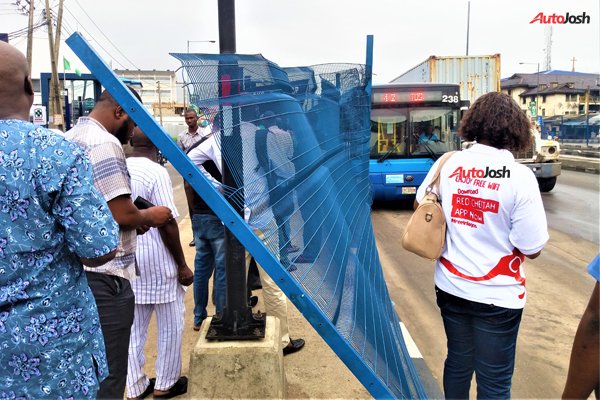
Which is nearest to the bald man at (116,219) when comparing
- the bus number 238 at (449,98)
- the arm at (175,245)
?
the arm at (175,245)

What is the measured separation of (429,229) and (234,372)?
128 centimetres

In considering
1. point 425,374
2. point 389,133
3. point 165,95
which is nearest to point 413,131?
point 389,133

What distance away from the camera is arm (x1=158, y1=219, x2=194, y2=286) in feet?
9.85

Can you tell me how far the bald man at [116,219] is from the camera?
7.09ft

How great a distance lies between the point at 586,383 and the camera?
1607 millimetres

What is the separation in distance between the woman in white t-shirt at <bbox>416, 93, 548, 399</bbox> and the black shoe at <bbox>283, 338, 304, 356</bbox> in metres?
1.59

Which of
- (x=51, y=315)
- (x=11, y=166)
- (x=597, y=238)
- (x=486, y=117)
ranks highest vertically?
(x=486, y=117)

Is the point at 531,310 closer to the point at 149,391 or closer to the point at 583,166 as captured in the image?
the point at 149,391

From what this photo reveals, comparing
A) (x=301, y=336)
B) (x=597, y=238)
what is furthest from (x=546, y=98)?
(x=301, y=336)

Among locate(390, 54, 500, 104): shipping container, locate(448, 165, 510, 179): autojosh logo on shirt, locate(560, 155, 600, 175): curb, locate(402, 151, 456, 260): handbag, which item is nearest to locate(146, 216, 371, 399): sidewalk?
locate(402, 151, 456, 260): handbag

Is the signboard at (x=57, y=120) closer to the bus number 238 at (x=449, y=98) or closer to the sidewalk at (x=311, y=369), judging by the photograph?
the bus number 238 at (x=449, y=98)

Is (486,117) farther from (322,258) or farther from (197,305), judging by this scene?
(197,305)

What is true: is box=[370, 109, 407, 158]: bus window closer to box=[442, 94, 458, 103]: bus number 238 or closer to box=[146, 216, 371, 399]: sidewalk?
box=[442, 94, 458, 103]: bus number 238

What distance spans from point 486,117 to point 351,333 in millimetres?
1298
